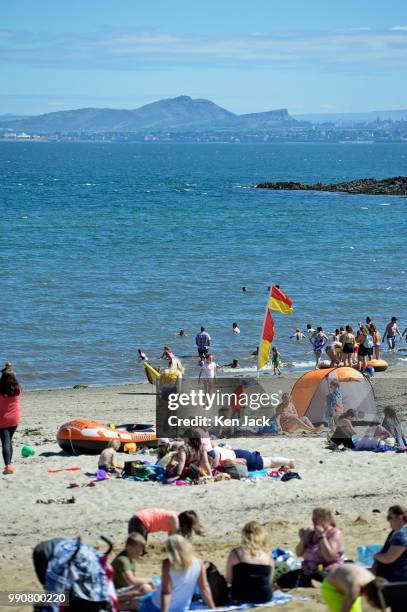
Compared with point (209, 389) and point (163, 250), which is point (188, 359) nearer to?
point (209, 389)

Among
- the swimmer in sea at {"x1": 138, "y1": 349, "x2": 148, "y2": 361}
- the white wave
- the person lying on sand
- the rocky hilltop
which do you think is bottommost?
the white wave

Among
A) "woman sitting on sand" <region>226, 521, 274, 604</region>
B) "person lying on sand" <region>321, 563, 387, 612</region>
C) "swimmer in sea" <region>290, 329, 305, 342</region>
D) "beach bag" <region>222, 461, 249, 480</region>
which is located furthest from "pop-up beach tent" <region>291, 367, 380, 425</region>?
"swimmer in sea" <region>290, 329, 305, 342</region>

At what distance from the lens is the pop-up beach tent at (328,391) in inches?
639

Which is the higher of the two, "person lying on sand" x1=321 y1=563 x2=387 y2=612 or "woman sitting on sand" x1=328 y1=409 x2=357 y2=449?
"person lying on sand" x1=321 y1=563 x2=387 y2=612

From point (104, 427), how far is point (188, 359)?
12027mm

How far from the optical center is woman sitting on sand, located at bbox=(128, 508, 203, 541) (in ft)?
28.5

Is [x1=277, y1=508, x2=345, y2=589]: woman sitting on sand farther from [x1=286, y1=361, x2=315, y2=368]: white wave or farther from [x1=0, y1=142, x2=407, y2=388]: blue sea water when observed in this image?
→ [x1=286, y1=361, x2=315, y2=368]: white wave

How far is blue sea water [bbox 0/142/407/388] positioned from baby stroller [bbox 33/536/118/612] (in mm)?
17225

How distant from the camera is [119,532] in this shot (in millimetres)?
10945

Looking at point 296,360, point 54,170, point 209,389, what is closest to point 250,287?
point 296,360

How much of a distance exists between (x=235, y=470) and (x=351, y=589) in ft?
18.7

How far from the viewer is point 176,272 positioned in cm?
4316

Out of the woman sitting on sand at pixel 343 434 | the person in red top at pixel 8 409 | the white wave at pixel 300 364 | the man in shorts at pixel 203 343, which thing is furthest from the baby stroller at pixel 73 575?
the white wave at pixel 300 364

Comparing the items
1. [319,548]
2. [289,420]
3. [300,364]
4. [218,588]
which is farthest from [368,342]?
[218,588]
